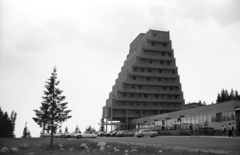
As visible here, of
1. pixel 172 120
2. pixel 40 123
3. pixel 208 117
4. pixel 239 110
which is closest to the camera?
pixel 40 123

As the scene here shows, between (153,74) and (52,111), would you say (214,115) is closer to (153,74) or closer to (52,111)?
(52,111)

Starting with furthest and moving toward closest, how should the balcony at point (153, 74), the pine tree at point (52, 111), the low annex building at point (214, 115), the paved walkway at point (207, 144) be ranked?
1. the balcony at point (153, 74)
2. the low annex building at point (214, 115)
3. the pine tree at point (52, 111)
4. the paved walkway at point (207, 144)

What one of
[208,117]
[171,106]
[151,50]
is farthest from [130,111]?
[208,117]

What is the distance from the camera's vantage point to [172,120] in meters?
64.4

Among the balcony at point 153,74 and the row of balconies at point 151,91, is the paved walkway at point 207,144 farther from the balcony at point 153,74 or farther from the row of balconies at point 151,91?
the balcony at point 153,74

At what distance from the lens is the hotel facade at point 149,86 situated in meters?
86.7

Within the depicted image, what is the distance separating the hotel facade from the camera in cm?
8667

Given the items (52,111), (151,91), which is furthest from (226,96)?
(52,111)

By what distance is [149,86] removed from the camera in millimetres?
89125

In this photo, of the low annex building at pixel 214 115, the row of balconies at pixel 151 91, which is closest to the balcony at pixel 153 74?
the row of balconies at pixel 151 91

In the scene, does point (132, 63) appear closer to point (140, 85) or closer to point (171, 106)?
point (140, 85)

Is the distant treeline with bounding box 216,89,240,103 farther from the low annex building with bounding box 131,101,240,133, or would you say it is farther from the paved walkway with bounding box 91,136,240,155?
the paved walkway with bounding box 91,136,240,155

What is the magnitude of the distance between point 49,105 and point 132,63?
60.3m

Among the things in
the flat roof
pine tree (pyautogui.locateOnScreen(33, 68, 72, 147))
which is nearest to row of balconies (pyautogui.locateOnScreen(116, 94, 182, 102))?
the flat roof
